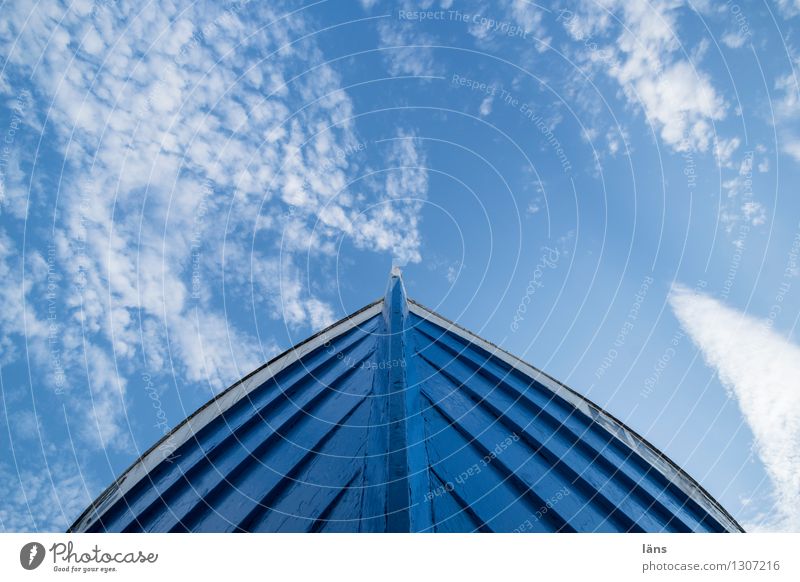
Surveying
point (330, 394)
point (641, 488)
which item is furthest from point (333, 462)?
point (641, 488)

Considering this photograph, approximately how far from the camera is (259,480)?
15.9 ft

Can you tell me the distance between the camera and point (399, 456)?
367 cm

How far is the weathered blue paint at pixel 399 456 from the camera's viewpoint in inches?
159
